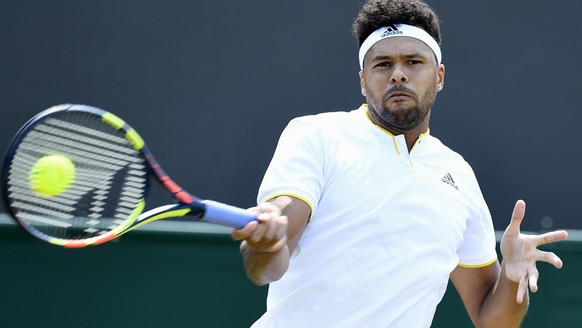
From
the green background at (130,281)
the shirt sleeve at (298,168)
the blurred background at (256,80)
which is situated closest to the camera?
the shirt sleeve at (298,168)

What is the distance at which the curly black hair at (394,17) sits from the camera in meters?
3.05

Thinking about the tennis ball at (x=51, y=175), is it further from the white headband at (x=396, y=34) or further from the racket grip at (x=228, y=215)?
the white headband at (x=396, y=34)

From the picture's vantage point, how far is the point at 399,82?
9.53ft

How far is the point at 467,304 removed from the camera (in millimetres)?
3195

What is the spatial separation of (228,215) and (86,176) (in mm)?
383

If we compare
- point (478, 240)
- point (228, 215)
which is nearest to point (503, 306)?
Answer: point (478, 240)

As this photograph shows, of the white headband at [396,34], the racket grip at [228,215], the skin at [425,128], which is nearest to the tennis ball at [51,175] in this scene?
the racket grip at [228,215]

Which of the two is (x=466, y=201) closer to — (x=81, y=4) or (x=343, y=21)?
(x=343, y=21)

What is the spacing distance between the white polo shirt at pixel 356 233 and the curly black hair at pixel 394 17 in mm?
397

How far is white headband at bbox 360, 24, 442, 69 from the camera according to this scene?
3.01 m

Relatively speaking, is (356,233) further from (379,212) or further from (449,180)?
(449,180)

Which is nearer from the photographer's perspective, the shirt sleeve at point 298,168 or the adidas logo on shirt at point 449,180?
the shirt sleeve at point 298,168

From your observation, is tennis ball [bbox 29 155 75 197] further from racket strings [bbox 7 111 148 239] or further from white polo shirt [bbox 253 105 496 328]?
white polo shirt [bbox 253 105 496 328]

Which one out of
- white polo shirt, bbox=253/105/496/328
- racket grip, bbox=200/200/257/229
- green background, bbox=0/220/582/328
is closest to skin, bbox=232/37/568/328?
white polo shirt, bbox=253/105/496/328
